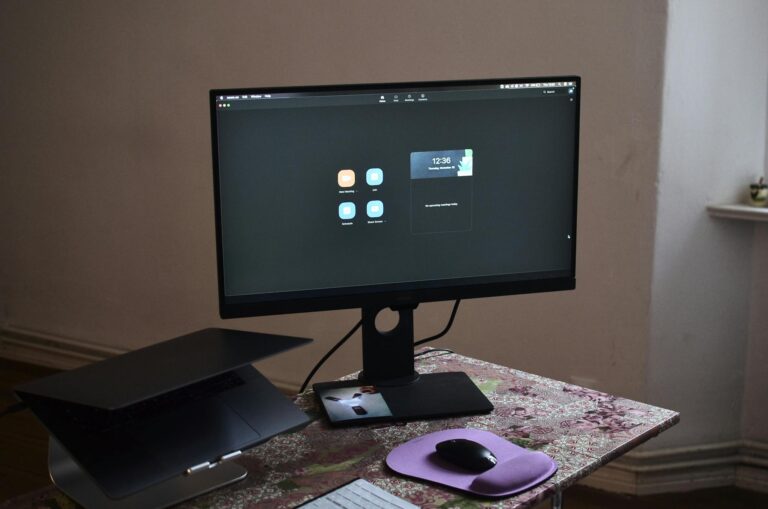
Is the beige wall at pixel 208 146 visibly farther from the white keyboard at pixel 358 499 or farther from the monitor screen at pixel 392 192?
the white keyboard at pixel 358 499

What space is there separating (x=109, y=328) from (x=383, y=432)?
2.41 meters

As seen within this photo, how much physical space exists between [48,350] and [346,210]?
2680 mm

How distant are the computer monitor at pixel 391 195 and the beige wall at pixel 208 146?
98 cm

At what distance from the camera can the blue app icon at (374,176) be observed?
152cm

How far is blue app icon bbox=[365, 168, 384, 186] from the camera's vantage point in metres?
1.52

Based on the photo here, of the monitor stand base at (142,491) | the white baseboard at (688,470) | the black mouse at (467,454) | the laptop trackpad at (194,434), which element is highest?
the laptop trackpad at (194,434)

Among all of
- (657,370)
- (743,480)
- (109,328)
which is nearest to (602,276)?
(657,370)

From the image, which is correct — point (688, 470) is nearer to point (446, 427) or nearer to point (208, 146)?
point (446, 427)

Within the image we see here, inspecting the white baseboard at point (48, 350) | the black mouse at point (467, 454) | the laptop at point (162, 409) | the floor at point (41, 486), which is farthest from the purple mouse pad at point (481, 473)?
the white baseboard at point (48, 350)

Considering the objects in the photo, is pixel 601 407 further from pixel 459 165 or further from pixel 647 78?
pixel 647 78

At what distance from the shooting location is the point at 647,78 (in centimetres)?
244

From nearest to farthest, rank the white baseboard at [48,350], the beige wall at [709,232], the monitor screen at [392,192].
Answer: the monitor screen at [392,192], the beige wall at [709,232], the white baseboard at [48,350]

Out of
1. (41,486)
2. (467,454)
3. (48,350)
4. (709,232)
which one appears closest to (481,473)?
(467,454)

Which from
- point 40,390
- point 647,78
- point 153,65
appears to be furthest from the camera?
point 153,65
